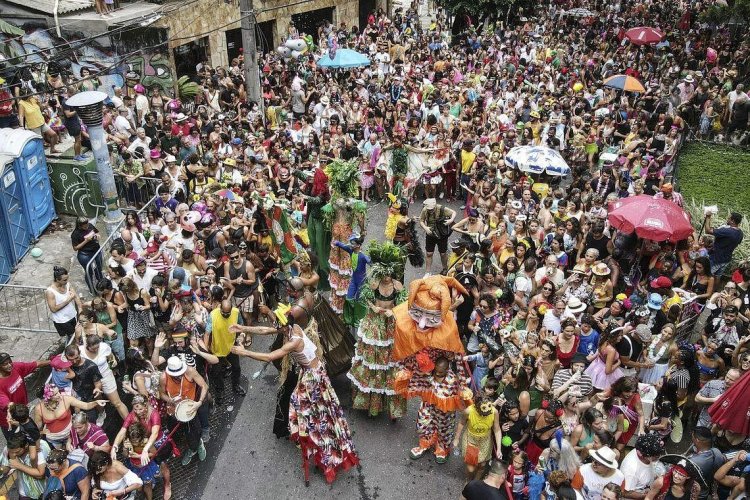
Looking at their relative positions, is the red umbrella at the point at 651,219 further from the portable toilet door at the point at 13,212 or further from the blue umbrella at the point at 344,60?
the blue umbrella at the point at 344,60

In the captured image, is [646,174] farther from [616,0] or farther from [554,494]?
[616,0]

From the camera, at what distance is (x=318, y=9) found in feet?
87.5

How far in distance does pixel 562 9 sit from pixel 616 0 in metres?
3.00

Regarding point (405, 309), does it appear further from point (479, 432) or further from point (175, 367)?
point (175, 367)

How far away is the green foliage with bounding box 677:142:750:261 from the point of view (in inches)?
505

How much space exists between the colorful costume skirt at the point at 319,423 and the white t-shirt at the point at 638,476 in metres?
2.74

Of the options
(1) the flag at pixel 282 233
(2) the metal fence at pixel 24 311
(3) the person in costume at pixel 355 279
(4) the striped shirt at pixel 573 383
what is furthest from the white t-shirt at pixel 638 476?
(2) the metal fence at pixel 24 311

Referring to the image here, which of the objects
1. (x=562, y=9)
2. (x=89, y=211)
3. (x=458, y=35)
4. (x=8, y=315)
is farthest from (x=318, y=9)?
(x=8, y=315)

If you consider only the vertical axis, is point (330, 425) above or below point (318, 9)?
below

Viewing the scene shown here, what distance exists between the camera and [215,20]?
20547 millimetres

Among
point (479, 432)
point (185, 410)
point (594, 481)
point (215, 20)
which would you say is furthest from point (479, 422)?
point (215, 20)

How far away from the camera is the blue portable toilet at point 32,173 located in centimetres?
1027

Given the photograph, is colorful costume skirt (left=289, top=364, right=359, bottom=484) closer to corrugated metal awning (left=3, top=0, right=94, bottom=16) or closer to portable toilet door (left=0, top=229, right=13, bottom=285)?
portable toilet door (left=0, top=229, right=13, bottom=285)

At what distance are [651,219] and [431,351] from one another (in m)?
3.98
